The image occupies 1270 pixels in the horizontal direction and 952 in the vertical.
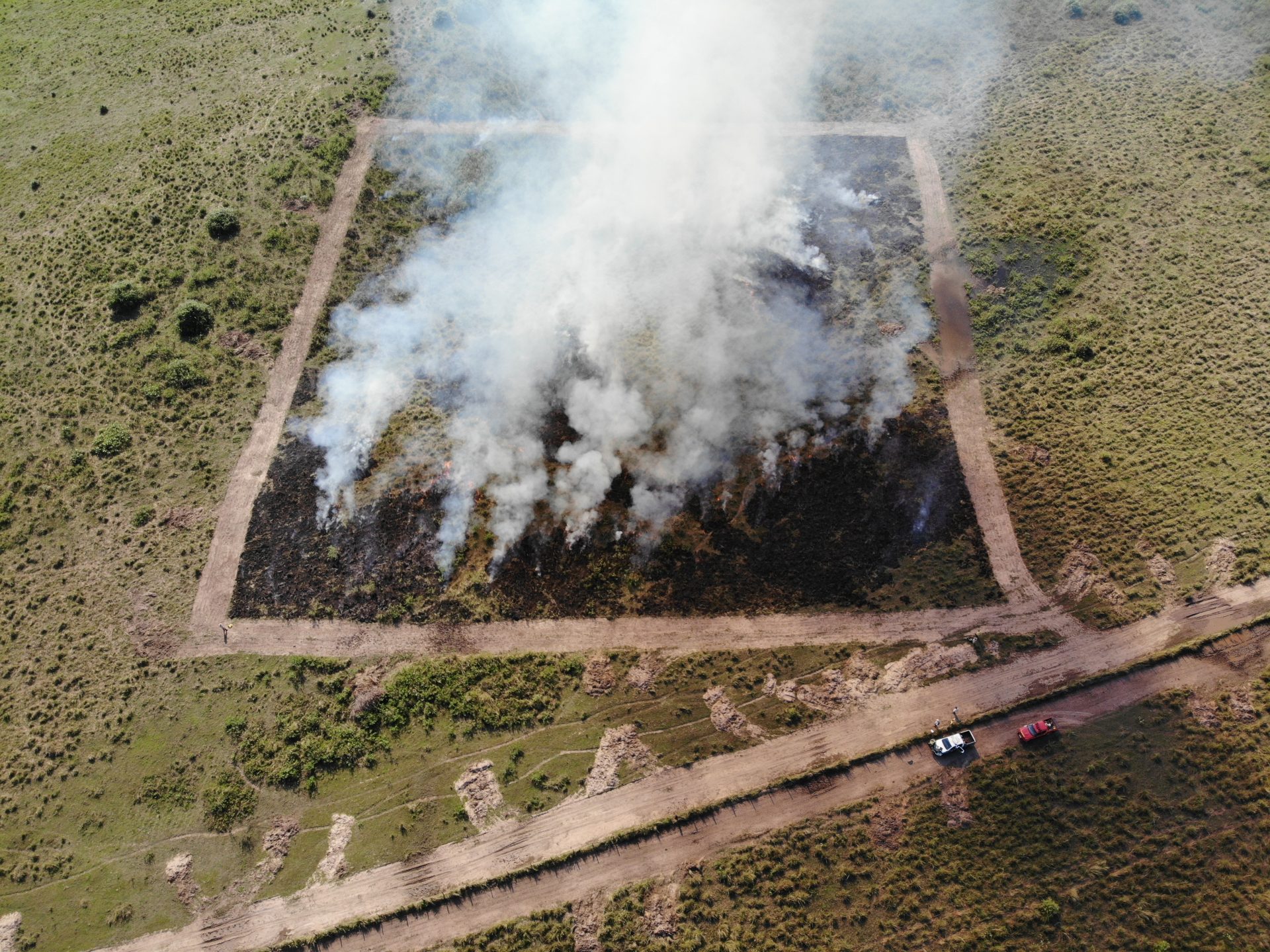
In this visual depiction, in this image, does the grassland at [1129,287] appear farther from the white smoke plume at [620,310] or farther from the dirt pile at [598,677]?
the dirt pile at [598,677]

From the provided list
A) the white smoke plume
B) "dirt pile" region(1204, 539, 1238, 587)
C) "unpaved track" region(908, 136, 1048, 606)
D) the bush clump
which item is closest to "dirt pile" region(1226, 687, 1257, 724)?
"dirt pile" region(1204, 539, 1238, 587)

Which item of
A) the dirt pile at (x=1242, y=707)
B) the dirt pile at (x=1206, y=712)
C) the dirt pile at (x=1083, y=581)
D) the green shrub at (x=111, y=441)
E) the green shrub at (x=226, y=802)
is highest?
the green shrub at (x=111, y=441)

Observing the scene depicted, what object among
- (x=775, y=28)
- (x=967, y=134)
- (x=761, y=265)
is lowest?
(x=761, y=265)

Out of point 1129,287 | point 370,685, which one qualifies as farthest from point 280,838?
point 1129,287

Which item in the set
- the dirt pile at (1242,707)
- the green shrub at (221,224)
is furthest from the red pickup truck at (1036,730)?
the green shrub at (221,224)

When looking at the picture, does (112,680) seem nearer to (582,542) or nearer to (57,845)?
(57,845)

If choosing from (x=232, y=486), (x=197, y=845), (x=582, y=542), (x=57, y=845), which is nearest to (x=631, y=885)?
(x=582, y=542)

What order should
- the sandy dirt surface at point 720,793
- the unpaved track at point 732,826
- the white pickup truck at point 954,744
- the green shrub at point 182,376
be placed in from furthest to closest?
the green shrub at point 182,376 → the white pickup truck at point 954,744 → the sandy dirt surface at point 720,793 → the unpaved track at point 732,826
